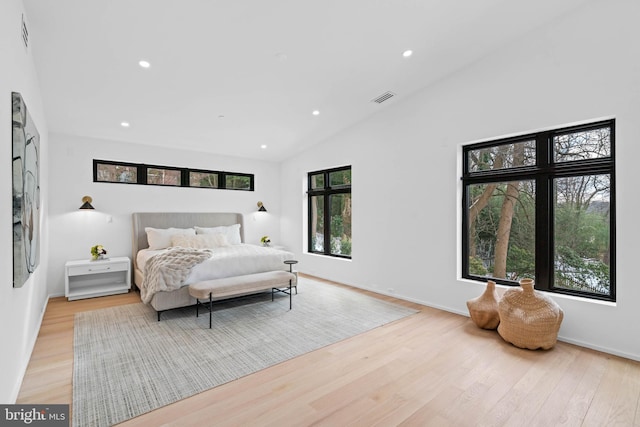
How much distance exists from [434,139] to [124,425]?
4.34 metres

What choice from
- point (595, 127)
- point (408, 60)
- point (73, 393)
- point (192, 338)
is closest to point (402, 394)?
point (192, 338)

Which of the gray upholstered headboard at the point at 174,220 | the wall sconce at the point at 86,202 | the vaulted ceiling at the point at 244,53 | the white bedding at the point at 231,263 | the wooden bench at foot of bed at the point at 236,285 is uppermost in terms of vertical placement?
the vaulted ceiling at the point at 244,53

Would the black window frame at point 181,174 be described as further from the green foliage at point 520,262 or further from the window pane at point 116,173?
the green foliage at point 520,262

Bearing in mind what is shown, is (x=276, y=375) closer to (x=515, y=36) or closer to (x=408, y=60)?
(x=408, y=60)

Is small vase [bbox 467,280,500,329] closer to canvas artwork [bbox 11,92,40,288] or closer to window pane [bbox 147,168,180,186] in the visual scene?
canvas artwork [bbox 11,92,40,288]

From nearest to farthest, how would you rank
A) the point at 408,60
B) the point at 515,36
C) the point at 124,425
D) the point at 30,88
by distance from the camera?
the point at 124,425, the point at 30,88, the point at 515,36, the point at 408,60

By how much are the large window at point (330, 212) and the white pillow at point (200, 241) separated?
192 centimetres

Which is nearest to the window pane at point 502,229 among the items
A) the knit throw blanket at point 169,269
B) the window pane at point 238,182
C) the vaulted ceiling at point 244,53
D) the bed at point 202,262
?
the vaulted ceiling at point 244,53

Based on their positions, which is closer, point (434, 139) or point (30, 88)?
point (30, 88)

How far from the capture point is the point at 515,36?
135 inches

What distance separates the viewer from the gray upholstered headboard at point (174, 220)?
→ 207 inches

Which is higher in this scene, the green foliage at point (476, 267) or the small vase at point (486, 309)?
the green foliage at point (476, 267)

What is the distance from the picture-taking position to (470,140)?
12.8 feet

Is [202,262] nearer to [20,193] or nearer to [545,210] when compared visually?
[20,193]
